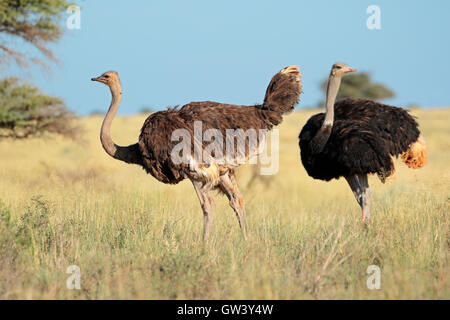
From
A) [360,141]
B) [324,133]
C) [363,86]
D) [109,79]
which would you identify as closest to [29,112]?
[109,79]

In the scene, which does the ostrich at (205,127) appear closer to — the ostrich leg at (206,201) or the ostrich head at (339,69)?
the ostrich leg at (206,201)

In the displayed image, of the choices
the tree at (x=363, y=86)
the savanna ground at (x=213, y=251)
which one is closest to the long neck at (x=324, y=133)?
the savanna ground at (x=213, y=251)

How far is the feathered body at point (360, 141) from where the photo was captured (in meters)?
7.27

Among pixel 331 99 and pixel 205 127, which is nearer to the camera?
pixel 205 127

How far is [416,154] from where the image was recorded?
7.62 meters

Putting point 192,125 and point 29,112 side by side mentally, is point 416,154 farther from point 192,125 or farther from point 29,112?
point 29,112

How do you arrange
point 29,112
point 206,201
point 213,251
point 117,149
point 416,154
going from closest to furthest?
point 213,251, point 206,201, point 117,149, point 416,154, point 29,112

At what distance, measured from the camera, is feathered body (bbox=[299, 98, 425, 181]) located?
7.27m

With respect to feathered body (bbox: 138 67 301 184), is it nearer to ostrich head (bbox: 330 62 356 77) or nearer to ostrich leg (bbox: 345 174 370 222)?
ostrich head (bbox: 330 62 356 77)

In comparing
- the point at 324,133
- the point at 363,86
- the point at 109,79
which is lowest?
the point at 324,133

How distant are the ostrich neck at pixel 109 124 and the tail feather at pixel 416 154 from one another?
3380 mm

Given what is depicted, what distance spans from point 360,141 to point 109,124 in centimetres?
281

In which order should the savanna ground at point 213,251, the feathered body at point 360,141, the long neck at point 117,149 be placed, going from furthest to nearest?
the feathered body at point 360,141, the long neck at point 117,149, the savanna ground at point 213,251

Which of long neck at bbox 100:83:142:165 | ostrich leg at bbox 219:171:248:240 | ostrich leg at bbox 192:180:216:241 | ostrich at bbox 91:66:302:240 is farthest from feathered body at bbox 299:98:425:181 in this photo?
long neck at bbox 100:83:142:165
